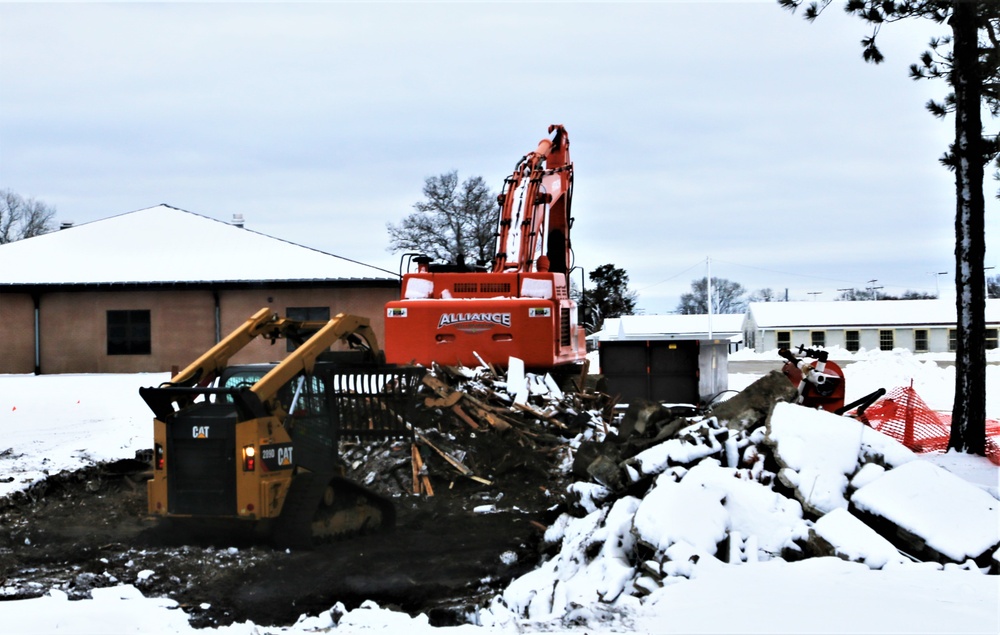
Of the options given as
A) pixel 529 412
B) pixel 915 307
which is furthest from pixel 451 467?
pixel 915 307

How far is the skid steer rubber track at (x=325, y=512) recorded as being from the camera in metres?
8.48

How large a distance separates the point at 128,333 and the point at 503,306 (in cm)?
2133

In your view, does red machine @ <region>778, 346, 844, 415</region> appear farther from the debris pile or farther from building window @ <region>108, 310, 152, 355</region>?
building window @ <region>108, 310, 152, 355</region>

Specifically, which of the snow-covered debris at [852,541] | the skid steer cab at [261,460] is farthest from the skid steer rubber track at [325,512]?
the snow-covered debris at [852,541]

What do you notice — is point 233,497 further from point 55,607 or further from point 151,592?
point 55,607

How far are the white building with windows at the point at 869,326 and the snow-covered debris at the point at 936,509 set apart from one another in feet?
184

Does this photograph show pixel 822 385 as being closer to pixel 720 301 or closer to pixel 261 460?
pixel 261 460

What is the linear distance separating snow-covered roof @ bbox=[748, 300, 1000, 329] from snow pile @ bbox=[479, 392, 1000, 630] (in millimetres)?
59379

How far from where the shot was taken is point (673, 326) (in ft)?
248

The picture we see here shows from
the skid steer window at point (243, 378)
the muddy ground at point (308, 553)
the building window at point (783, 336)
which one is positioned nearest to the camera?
the muddy ground at point (308, 553)

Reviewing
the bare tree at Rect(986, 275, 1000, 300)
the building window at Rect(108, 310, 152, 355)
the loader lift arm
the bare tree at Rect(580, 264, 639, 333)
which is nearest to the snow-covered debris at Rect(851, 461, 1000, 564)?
the loader lift arm

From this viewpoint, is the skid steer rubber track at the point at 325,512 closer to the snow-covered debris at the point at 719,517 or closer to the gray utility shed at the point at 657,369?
the snow-covered debris at the point at 719,517

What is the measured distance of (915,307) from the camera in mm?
65312

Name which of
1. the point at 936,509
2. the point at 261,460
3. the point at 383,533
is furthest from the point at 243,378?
the point at 936,509
